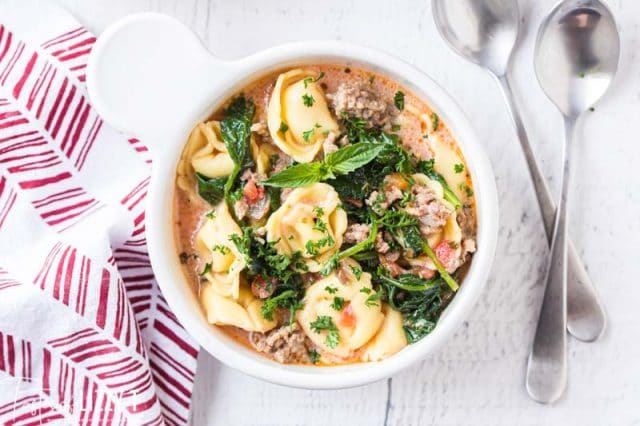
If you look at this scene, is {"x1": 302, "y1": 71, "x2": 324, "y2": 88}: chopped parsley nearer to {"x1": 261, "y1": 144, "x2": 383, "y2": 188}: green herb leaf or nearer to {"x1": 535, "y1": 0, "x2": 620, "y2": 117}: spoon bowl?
{"x1": 261, "y1": 144, "x2": 383, "y2": 188}: green herb leaf

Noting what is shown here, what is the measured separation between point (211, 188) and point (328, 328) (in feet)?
2.42

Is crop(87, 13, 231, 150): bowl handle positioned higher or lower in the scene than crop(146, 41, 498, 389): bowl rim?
higher

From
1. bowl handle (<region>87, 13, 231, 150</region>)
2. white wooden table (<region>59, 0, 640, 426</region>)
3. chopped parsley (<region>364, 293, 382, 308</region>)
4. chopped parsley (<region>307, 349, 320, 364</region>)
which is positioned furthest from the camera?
white wooden table (<region>59, 0, 640, 426</region>)

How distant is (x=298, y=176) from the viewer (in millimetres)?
3299

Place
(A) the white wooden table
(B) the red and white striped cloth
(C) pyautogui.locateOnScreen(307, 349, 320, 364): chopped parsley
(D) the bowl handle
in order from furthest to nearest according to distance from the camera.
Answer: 1. (A) the white wooden table
2. (B) the red and white striped cloth
3. (C) pyautogui.locateOnScreen(307, 349, 320, 364): chopped parsley
4. (D) the bowl handle

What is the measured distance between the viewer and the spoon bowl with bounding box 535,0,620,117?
148 inches

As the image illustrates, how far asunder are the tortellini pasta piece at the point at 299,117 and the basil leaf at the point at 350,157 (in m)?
0.14

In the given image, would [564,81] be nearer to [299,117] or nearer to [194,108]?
[299,117]

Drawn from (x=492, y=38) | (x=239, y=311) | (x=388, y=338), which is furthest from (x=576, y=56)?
(x=239, y=311)

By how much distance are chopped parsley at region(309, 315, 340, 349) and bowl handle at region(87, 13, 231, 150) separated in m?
0.93

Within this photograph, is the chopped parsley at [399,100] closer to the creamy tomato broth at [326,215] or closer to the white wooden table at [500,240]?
the creamy tomato broth at [326,215]

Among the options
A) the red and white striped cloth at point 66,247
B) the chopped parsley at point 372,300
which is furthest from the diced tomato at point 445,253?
the red and white striped cloth at point 66,247

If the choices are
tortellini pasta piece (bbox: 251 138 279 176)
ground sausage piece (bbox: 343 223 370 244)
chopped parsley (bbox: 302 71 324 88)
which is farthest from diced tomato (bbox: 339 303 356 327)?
chopped parsley (bbox: 302 71 324 88)

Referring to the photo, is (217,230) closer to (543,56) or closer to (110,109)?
(110,109)
